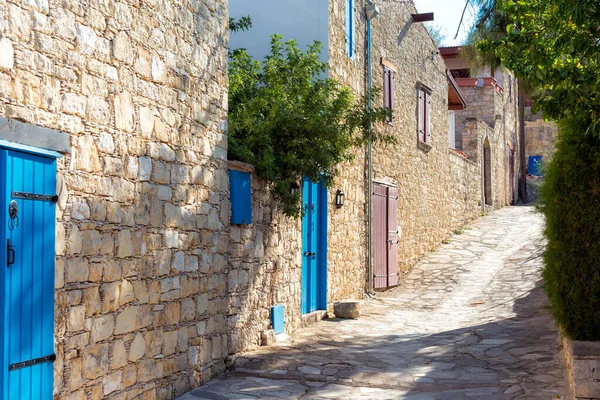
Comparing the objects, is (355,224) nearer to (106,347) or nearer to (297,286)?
(297,286)

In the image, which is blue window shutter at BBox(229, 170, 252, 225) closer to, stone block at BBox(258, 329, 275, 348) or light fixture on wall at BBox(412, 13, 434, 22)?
stone block at BBox(258, 329, 275, 348)

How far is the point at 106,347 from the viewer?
5.12 m

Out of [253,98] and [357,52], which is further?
[357,52]

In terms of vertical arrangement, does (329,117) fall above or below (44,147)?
above

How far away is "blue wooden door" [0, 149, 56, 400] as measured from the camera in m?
4.09

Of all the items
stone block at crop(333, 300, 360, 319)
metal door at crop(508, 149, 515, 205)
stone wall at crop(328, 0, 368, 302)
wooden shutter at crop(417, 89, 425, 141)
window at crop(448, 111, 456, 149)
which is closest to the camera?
stone block at crop(333, 300, 360, 319)

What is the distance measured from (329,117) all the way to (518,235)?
417 inches

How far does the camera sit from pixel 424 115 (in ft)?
51.4

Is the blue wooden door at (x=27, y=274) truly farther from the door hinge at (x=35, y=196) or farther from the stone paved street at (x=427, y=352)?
the stone paved street at (x=427, y=352)

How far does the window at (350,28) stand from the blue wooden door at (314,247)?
2424mm

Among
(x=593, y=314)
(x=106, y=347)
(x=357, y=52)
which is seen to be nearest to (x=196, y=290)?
(x=106, y=347)

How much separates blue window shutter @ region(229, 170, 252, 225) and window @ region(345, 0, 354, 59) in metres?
4.32

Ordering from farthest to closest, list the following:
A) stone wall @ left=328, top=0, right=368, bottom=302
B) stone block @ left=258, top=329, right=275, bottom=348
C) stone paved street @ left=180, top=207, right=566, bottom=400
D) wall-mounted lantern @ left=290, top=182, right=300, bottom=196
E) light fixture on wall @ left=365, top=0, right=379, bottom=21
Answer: light fixture on wall @ left=365, top=0, right=379, bottom=21 < stone wall @ left=328, top=0, right=368, bottom=302 < wall-mounted lantern @ left=290, top=182, right=300, bottom=196 < stone block @ left=258, top=329, right=275, bottom=348 < stone paved street @ left=180, top=207, right=566, bottom=400

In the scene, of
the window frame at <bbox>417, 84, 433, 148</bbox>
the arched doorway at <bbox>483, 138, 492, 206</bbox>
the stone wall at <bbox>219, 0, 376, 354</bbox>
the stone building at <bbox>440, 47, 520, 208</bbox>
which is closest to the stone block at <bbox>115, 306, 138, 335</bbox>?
the stone wall at <bbox>219, 0, 376, 354</bbox>
